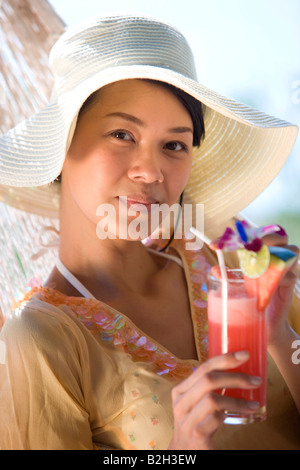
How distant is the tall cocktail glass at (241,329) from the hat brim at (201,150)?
0.52 meters

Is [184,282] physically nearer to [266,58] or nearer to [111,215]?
[111,215]

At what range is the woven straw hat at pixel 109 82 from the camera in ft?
4.53

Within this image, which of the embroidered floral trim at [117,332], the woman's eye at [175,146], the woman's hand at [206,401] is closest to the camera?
the woman's hand at [206,401]

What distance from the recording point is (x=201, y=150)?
1859 mm

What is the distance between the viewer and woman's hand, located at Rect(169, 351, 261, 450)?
0.98 metres

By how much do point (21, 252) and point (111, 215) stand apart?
2.46 feet

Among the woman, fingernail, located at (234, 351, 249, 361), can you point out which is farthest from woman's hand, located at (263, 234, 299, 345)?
fingernail, located at (234, 351, 249, 361)

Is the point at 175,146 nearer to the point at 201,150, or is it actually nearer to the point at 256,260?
the point at 201,150

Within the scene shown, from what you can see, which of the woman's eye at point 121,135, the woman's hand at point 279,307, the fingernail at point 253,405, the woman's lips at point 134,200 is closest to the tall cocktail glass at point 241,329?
the fingernail at point 253,405

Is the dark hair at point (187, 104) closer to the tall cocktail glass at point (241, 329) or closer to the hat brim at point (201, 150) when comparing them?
the hat brim at point (201, 150)

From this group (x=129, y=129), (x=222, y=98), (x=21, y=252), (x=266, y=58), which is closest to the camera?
(x=129, y=129)

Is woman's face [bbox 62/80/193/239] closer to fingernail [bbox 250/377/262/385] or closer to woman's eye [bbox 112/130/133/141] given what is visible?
woman's eye [bbox 112/130/133/141]
